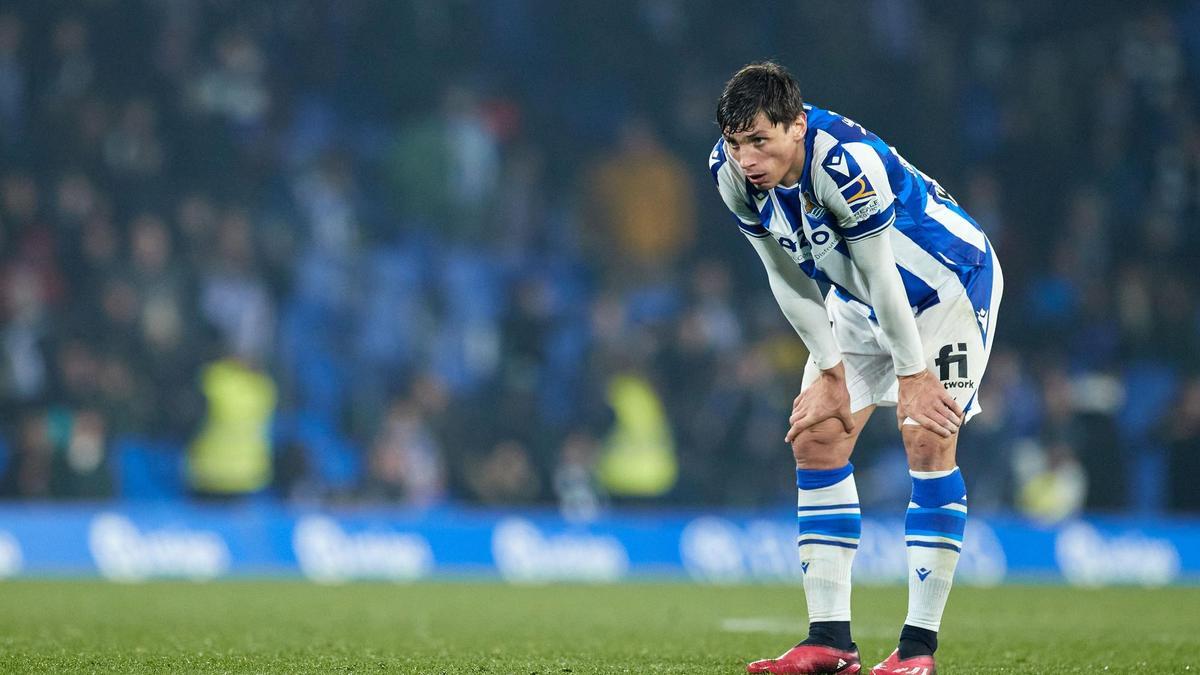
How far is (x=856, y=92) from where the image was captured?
663 inches

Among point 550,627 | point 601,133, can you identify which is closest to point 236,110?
point 601,133

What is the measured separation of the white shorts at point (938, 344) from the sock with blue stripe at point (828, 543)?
0.28 meters

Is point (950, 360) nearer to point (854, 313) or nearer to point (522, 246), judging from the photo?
point (854, 313)

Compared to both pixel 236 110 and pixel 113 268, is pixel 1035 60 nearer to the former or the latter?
pixel 236 110

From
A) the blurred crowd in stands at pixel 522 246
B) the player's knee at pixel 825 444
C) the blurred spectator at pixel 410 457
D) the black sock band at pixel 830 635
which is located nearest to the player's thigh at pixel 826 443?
the player's knee at pixel 825 444

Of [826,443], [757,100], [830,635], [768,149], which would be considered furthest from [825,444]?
[757,100]

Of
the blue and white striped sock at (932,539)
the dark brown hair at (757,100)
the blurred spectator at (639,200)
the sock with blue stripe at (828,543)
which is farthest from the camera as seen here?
the blurred spectator at (639,200)

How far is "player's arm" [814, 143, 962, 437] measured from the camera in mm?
4676

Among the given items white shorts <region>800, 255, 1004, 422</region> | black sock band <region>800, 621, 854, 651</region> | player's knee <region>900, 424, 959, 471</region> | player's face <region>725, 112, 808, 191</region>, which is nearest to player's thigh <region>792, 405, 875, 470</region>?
white shorts <region>800, 255, 1004, 422</region>

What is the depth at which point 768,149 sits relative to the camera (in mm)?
4684

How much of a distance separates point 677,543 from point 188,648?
8.22 metres

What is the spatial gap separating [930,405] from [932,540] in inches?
18.0

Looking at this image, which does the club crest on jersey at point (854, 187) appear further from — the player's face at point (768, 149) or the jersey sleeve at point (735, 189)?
the jersey sleeve at point (735, 189)

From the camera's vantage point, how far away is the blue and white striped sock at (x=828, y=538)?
514cm
